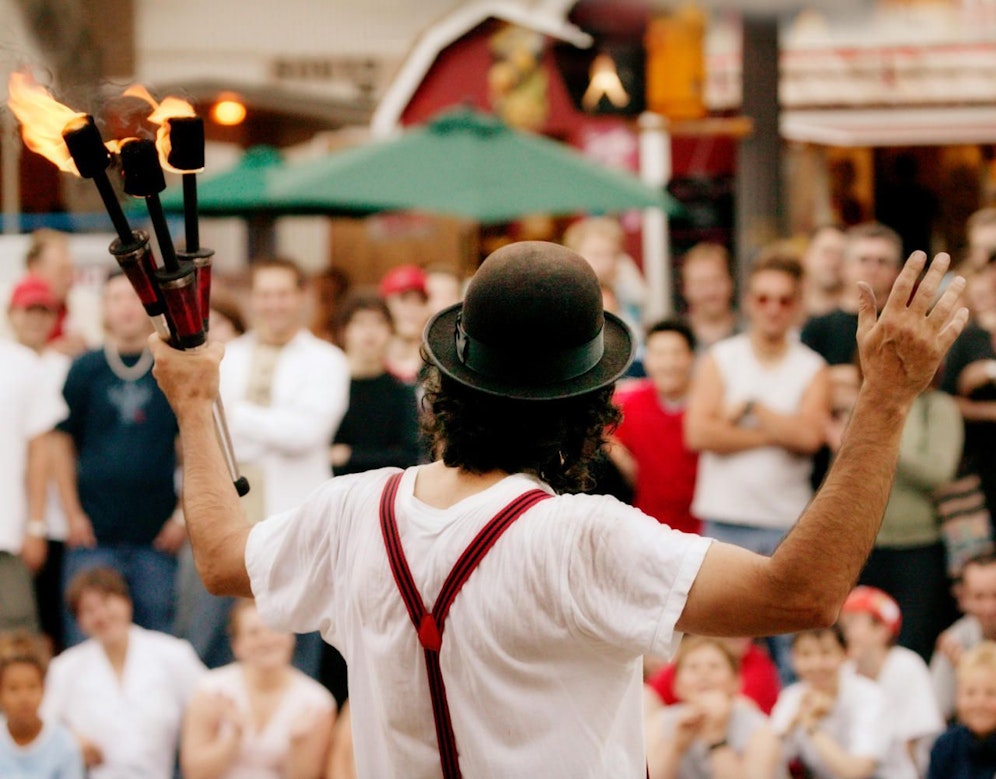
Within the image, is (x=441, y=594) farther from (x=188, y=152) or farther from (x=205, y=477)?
(x=188, y=152)

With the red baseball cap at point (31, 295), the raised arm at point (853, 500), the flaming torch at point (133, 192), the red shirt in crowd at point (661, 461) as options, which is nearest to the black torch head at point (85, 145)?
the flaming torch at point (133, 192)

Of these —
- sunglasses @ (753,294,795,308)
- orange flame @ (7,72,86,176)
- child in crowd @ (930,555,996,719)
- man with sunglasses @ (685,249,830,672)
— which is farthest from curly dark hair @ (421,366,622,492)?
sunglasses @ (753,294,795,308)

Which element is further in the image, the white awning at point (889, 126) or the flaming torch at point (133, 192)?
the white awning at point (889, 126)

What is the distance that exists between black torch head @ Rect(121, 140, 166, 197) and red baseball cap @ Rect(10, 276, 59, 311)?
491 cm

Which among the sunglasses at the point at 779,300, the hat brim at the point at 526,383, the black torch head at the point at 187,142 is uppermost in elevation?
the black torch head at the point at 187,142

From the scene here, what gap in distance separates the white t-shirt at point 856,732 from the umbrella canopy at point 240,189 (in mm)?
4895

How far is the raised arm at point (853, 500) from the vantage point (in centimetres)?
231

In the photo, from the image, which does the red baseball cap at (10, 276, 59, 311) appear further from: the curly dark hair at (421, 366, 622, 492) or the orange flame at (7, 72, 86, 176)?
the curly dark hair at (421, 366, 622, 492)

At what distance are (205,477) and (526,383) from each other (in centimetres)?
67

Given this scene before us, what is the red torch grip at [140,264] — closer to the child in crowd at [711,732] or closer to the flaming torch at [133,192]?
the flaming torch at [133,192]

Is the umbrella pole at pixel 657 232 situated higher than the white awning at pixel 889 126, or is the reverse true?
the white awning at pixel 889 126

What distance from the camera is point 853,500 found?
2.32 metres

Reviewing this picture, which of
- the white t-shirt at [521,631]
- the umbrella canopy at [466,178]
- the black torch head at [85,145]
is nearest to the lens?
the white t-shirt at [521,631]

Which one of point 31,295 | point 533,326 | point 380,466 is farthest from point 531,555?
point 31,295
